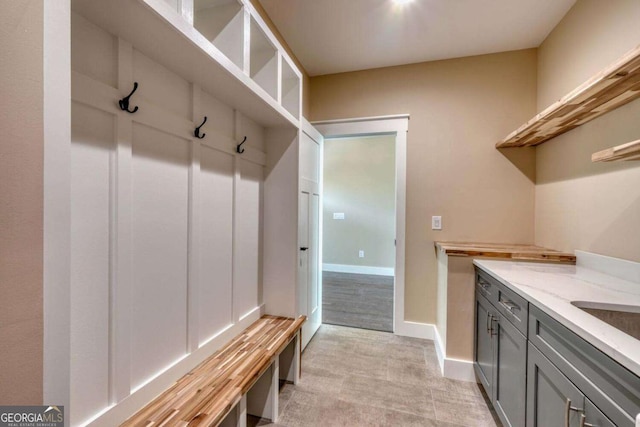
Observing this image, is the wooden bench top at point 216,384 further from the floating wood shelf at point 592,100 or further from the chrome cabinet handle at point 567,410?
the floating wood shelf at point 592,100

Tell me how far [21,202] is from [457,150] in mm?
2870

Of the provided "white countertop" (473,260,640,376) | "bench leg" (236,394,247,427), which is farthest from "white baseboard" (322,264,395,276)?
"bench leg" (236,394,247,427)

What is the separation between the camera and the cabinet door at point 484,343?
170 centimetres

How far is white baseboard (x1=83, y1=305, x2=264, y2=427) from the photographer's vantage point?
3.04 ft

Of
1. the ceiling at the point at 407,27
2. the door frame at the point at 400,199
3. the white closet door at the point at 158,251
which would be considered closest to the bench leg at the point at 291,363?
the white closet door at the point at 158,251

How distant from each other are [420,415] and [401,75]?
2845 millimetres

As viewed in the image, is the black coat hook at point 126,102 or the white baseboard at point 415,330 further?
the white baseboard at point 415,330

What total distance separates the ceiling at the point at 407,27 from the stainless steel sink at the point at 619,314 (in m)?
2.00

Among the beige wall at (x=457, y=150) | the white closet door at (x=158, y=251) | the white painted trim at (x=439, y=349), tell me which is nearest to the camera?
the white closet door at (x=158, y=251)

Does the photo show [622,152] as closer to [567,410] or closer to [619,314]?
[619,314]

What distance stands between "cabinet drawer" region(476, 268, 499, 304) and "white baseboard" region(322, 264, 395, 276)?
10.7ft

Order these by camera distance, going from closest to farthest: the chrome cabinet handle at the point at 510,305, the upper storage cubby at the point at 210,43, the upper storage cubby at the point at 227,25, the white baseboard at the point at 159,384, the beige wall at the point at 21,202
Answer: the beige wall at the point at 21,202
the upper storage cubby at the point at 210,43
the white baseboard at the point at 159,384
the upper storage cubby at the point at 227,25
the chrome cabinet handle at the point at 510,305

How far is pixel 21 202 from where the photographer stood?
1.65ft

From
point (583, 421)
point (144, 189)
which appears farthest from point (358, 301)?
point (144, 189)
